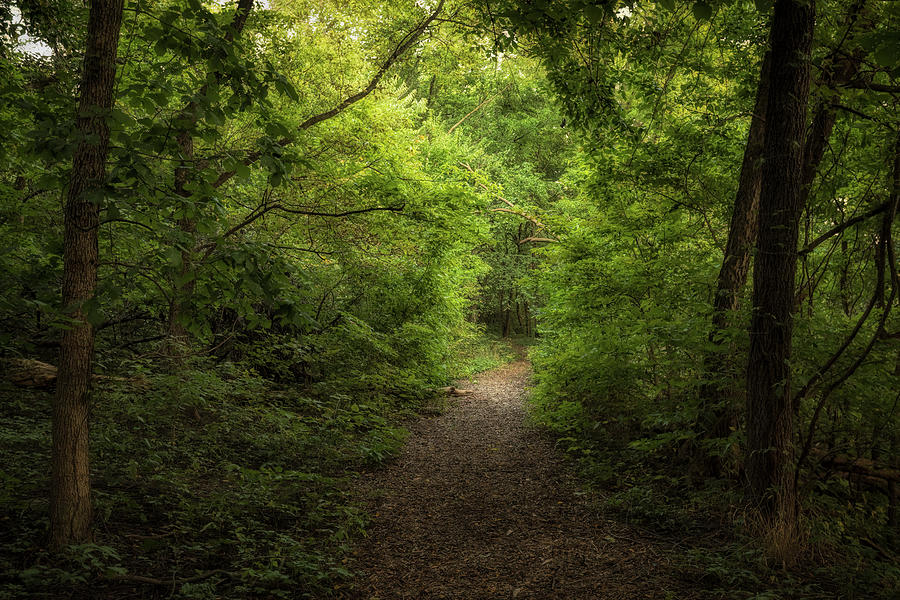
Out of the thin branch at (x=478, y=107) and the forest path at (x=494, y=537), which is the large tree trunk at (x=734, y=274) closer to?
the forest path at (x=494, y=537)

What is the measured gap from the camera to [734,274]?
628 cm

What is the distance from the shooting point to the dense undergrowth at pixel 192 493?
350cm

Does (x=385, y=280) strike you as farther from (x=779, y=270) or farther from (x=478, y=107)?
(x=478, y=107)

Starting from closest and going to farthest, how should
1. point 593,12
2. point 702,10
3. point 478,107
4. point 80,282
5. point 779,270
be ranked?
1. point 702,10
2. point 593,12
3. point 80,282
4. point 779,270
5. point 478,107

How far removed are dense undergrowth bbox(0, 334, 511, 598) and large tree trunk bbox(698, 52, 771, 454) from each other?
13.8ft

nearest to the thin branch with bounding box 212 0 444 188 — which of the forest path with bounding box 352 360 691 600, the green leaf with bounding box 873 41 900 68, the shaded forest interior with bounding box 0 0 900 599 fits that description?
the shaded forest interior with bounding box 0 0 900 599

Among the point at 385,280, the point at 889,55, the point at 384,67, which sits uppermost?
the point at 384,67

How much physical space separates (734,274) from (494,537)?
4182 mm

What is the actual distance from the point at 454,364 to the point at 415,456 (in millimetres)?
10287

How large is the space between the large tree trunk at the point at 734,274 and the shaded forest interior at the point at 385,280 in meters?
0.04

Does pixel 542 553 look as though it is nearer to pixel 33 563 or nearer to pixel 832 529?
pixel 832 529

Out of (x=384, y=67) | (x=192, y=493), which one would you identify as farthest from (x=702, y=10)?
(x=384, y=67)

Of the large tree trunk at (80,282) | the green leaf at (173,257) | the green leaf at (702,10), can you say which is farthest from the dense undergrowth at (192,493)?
the green leaf at (702,10)

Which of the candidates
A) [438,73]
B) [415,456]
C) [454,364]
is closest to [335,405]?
[415,456]
